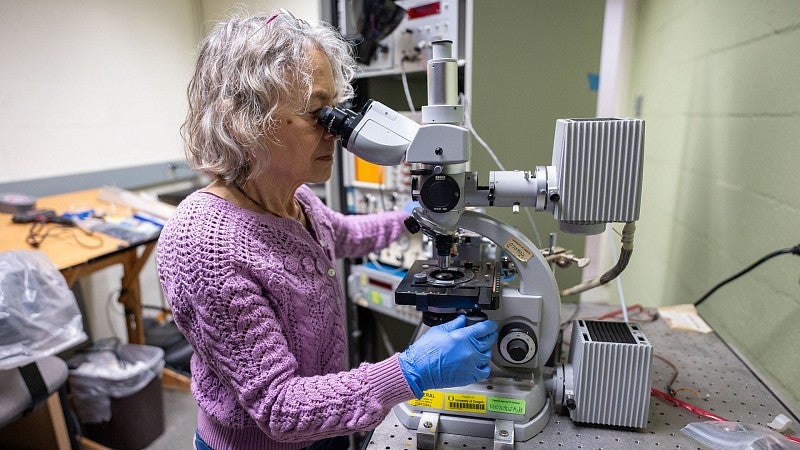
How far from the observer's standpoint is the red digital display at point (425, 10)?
54.8 inches

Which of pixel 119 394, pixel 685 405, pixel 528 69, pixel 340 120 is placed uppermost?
pixel 528 69

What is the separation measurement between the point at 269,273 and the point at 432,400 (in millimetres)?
367

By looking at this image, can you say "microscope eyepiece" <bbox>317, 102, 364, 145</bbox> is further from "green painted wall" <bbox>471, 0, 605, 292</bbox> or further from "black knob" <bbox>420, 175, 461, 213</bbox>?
"green painted wall" <bbox>471, 0, 605, 292</bbox>

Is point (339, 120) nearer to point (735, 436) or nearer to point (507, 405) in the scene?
point (507, 405)

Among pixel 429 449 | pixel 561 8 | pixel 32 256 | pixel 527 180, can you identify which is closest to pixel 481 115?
pixel 561 8

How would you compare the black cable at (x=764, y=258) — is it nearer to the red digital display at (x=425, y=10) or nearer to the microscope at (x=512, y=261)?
the microscope at (x=512, y=261)

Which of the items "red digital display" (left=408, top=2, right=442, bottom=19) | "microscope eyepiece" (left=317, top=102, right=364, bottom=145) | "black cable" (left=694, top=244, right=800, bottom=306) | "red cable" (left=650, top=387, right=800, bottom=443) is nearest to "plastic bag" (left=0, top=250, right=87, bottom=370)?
"microscope eyepiece" (left=317, top=102, right=364, bottom=145)

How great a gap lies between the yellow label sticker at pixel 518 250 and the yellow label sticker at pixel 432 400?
0.92 feet

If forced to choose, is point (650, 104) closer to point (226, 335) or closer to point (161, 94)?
point (226, 335)

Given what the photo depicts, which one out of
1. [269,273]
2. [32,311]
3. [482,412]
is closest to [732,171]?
[482,412]

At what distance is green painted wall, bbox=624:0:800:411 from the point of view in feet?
3.18

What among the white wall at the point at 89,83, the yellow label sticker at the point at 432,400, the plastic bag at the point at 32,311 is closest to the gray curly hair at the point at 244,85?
the yellow label sticker at the point at 432,400

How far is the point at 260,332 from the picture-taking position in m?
0.69

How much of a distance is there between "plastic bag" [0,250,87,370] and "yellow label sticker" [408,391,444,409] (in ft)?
3.83
